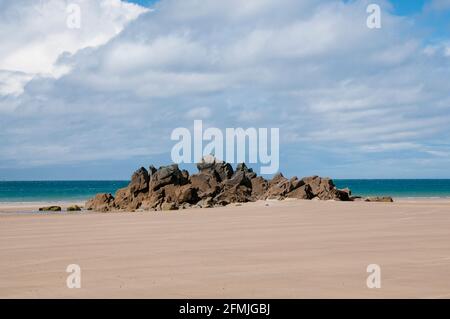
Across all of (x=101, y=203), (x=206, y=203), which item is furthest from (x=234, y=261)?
(x=101, y=203)

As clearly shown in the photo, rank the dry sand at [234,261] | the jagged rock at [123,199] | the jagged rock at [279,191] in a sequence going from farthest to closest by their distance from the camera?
the jagged rock at [123,199], the jagged rock at [279,191], the dry sand at [234,261]

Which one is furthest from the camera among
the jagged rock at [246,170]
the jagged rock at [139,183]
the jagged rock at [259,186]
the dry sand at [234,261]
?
the jagged rock at [246,170]

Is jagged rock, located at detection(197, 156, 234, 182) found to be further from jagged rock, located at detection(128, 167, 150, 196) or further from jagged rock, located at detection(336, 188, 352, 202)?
jagged rock, located at detection(336, 188, 352, 202)

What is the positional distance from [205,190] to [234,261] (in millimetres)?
31991

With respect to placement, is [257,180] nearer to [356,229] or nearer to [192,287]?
[356,229]

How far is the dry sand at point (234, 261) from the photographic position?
8539 millimetres

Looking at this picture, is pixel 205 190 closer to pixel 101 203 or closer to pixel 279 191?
pixel 279 191

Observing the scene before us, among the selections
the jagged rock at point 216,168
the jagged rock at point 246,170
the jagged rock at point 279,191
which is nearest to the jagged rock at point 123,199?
the jagged rock at point 216,168

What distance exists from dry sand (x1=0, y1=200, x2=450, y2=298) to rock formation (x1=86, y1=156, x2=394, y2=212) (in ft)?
64.2

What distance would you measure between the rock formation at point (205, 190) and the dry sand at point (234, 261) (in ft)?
64.2

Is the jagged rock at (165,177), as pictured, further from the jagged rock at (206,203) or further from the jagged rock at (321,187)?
the jagged rock at (321,187)
